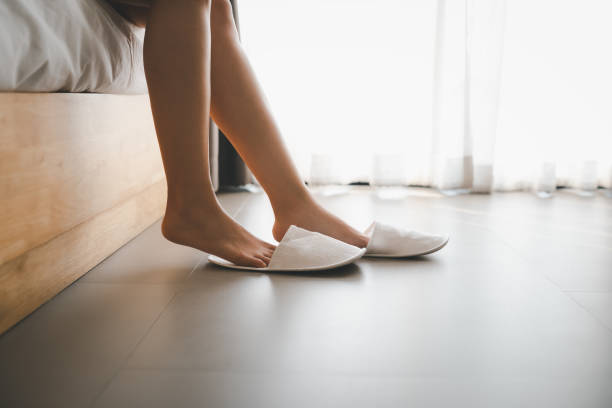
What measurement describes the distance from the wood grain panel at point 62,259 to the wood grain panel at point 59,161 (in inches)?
0.6

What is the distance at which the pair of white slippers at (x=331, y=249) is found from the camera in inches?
32.7

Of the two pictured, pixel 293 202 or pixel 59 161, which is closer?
pixel 59 161

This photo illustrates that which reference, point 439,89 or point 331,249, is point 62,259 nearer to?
point 331,249

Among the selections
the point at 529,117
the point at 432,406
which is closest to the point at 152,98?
the point at 432,406

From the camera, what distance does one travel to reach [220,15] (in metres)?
0.93

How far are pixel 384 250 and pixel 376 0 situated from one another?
1.10m

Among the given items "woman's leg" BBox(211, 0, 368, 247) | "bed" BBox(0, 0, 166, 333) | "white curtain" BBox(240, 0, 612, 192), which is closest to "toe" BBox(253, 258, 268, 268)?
"woman's leg" BBox(211, 0, 368, 247)

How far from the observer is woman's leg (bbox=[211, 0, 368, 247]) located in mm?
911

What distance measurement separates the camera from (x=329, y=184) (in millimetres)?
1777

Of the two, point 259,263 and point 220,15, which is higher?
point 220,15

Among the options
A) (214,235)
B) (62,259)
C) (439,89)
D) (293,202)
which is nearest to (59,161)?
(62,259)

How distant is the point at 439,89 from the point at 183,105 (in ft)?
3.79

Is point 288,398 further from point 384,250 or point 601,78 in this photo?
point 601,78

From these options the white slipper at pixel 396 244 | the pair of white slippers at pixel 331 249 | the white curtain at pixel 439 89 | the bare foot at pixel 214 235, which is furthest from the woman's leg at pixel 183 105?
the white curtain at pixel 439 89
